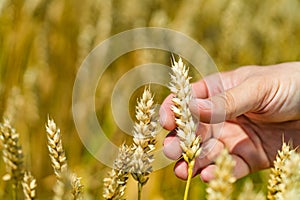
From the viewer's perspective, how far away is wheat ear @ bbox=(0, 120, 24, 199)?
2.60ft

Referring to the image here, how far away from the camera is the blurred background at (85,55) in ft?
4.84

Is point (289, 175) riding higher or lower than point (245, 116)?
lower

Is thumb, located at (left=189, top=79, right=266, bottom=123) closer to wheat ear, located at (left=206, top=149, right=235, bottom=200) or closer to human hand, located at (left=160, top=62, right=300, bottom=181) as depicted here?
human hand, located at (left=160, top=62, right=300, bottom=181)

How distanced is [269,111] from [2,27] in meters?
0.75

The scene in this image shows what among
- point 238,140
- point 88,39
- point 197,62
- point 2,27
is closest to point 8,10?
point 2,27

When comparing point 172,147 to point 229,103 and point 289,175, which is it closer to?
point 229,103

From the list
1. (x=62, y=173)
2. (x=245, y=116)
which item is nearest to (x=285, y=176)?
(x=62, y=173)

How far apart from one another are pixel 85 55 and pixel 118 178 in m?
Result: 0.94

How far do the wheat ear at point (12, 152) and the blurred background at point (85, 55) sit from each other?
0.34 meters

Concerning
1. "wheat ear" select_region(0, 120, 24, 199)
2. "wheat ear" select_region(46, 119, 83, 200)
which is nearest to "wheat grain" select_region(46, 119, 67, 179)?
"wheat ear" select_region(46, 119, 83, 200)

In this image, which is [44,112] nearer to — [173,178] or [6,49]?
[6,49]

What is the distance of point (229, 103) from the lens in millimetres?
985

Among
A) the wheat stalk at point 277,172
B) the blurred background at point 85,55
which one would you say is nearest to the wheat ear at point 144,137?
the wheat stalk at point 277,172

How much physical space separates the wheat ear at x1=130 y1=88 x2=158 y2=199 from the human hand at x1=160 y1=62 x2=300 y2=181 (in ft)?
0.52
